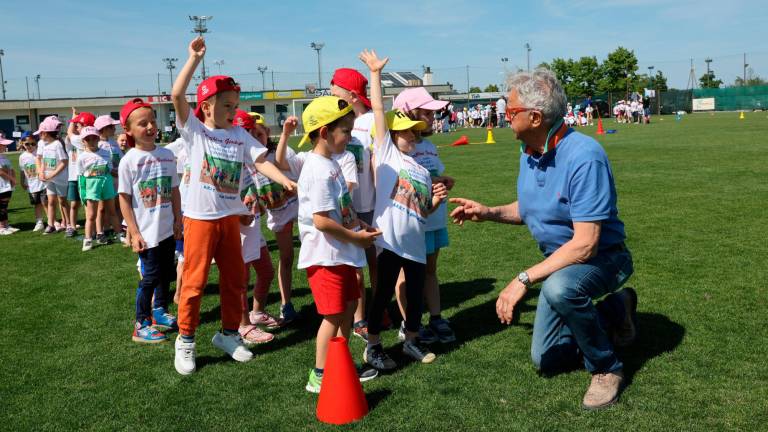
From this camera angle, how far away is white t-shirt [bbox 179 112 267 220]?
4.28 meters

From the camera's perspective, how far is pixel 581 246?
350 cm

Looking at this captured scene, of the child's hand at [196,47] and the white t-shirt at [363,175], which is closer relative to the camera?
the child's hand at [196,47]

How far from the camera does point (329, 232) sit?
3666mm

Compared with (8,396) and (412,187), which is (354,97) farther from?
(8,396)

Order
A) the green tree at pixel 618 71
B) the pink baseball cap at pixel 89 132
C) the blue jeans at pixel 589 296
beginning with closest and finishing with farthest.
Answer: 1. the blue jeans at pixel 589 296
2. the pink baseball cap at pixel 89 132
3. the green tree at pixel 618 71

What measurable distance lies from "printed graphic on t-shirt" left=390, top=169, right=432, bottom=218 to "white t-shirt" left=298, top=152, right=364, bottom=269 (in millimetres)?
371

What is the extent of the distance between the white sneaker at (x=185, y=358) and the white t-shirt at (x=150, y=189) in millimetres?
1183

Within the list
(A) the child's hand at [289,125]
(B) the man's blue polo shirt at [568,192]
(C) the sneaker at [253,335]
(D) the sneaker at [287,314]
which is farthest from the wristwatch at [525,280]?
(D) the sneaker at [287,314]

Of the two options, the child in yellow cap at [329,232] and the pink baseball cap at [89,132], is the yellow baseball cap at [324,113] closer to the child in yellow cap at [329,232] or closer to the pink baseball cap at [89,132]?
the child in yellow cap at [329,232]

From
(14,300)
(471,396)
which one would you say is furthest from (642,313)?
(14,300)

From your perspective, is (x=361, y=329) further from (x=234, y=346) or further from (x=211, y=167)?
(x=211, y=167)

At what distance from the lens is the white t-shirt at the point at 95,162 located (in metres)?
9.11

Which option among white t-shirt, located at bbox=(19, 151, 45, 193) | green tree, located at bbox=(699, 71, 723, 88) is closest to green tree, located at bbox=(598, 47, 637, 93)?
green tree, located at bbox=(699, 71, 723, 88)

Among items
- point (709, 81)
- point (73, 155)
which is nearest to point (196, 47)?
point (73, 155)
